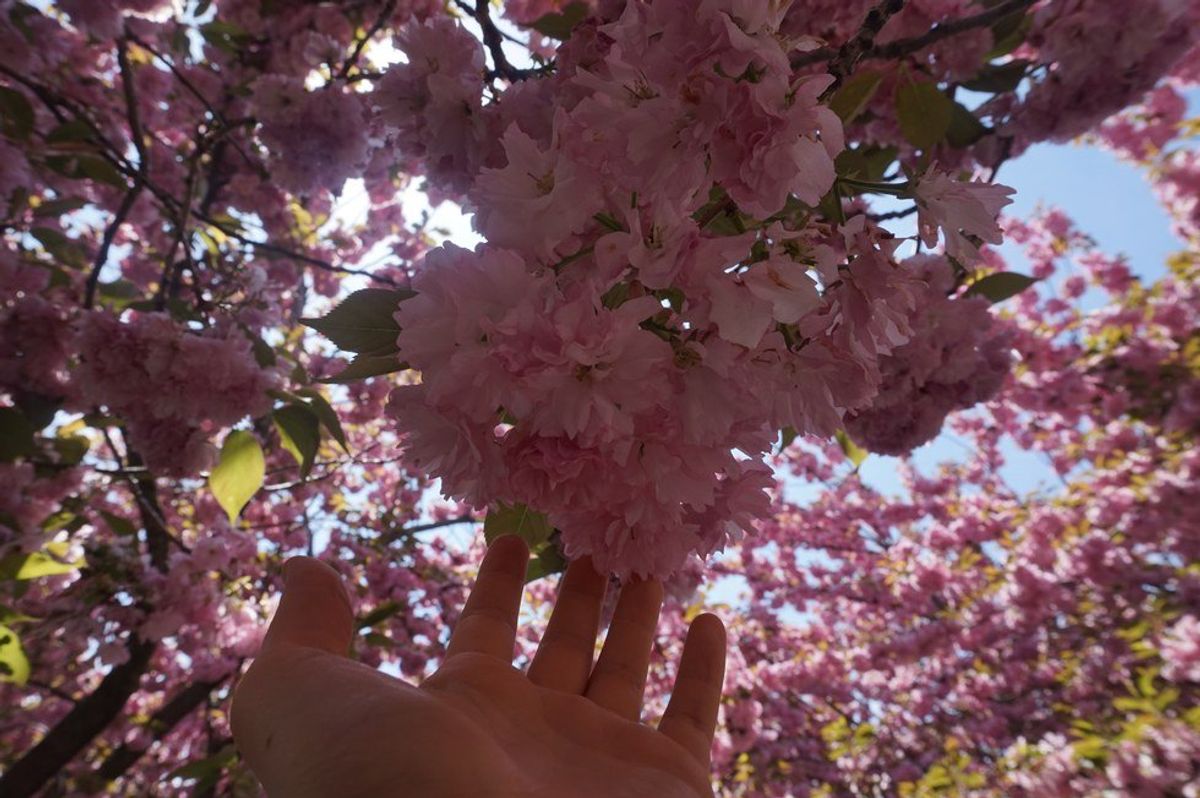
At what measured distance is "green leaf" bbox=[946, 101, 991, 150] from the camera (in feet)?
6.29

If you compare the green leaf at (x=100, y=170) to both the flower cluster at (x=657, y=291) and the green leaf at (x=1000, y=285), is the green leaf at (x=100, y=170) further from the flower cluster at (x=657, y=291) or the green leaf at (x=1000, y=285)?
Answer: the green leaf at (x=1000, y=285)

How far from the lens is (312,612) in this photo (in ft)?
3.32

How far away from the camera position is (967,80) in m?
1.84

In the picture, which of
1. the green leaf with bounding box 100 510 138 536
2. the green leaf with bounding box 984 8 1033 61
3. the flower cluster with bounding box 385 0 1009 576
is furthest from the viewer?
the green leaf with bounding box 100 510 138 536

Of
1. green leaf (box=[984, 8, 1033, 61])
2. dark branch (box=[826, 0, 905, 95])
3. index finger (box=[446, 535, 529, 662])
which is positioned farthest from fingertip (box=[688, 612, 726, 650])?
green leaf (box=[984, 8, 1033, 61])

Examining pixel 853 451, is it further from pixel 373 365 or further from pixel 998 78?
pixel 373 365

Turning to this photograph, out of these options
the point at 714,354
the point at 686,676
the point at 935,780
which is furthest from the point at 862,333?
the point at 935,780

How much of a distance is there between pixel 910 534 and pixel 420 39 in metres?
7.08

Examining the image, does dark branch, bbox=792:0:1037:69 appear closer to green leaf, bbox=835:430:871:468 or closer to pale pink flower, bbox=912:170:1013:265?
pale pink flower, bbox=912:170:1013:265

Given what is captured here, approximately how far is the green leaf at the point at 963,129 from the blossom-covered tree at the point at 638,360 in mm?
35

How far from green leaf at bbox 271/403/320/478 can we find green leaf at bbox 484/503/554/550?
1073 millimetres

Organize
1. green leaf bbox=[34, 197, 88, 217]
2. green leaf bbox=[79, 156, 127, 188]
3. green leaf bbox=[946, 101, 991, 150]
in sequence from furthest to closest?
green leaf bbox=[34, 197, 88, 217] < green leaf bbox=[79, 156, 127, 188] < green leaf bbox=[946, 101, 991, 150]

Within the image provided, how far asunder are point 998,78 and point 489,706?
213 centimetres

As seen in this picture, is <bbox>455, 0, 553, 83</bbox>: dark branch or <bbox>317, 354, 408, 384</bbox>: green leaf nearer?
<bbox>317, 354, 408, 384</bbox>: green leaf
